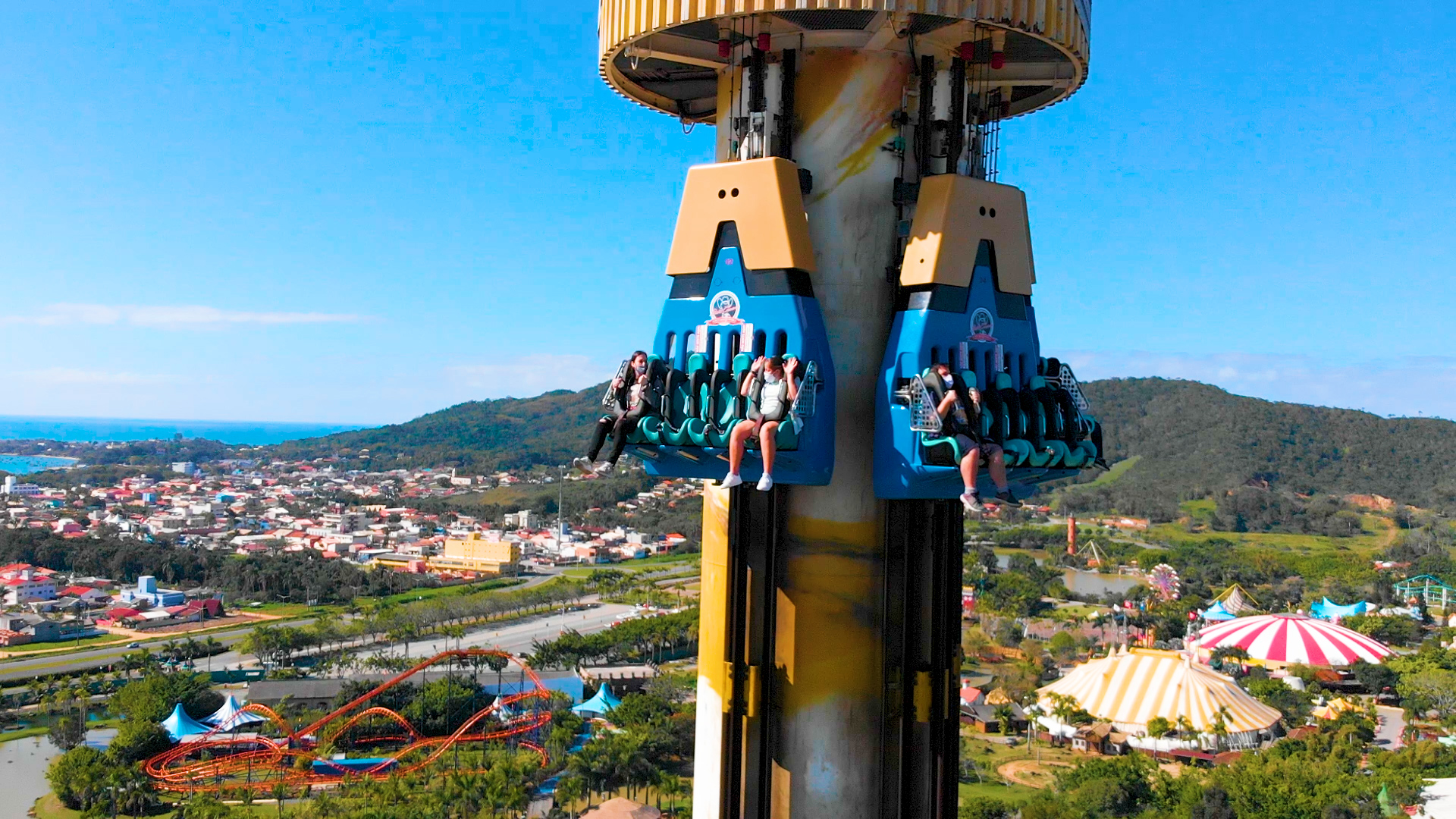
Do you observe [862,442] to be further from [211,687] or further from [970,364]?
[211,687]

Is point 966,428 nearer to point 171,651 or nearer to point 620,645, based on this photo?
point 620,645

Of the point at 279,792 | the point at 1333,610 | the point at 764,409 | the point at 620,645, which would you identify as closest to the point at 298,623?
the point at 620,645

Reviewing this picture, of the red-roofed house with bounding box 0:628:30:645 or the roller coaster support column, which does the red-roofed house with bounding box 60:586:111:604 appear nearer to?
the red-roofed house with bounding box 0:628:30:645

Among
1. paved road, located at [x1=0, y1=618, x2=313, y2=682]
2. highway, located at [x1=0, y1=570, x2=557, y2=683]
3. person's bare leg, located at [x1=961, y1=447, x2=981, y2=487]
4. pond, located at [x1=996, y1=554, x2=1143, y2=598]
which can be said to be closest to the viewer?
person's bare leg, located at [x1=961, y1=447, x2=981, y2=487]

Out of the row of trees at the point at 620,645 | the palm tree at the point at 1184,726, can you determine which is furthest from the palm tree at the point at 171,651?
the palm tree at the point at 1184,726

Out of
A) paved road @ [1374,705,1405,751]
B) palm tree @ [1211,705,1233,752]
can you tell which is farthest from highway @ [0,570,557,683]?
paved road @ [1374,705,1405,751]

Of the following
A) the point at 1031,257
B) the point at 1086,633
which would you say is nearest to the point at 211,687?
the point at 1086,633
